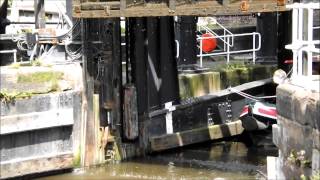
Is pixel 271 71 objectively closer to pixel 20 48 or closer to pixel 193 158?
pixel 193 158

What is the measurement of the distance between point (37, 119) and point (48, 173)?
1.24 m

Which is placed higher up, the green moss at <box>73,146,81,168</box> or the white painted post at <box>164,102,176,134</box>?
the white painted post at <box>164,102,176,134</box>

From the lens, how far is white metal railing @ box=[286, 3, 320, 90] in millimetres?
9305

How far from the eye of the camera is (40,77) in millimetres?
13930

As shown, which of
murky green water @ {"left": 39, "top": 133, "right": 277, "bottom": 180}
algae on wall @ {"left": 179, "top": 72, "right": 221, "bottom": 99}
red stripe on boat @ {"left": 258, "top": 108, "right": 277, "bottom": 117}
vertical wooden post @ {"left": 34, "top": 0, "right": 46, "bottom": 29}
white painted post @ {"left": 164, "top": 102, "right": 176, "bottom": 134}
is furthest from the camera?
algae on wall @ {"left": 179, "top": 72, "right": 221, "bottom": 99}

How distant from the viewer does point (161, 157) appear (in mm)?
15836

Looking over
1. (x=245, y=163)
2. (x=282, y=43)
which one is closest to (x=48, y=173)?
(x=245, y=163)

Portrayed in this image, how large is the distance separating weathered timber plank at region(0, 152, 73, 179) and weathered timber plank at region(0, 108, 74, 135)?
0.67m

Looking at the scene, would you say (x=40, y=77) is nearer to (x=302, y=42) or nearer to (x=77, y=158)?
(x=77, y=158)

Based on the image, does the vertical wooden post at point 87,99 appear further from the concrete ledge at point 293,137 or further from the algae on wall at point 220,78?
the concrete ledge at point 293,137

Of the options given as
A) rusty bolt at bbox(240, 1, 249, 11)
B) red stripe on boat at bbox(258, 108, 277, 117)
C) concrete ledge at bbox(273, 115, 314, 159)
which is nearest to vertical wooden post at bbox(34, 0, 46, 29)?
red stripe on boat at bbox(258, 108, 277, 117)

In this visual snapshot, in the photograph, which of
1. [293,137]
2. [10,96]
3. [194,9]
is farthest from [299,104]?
[10,96]

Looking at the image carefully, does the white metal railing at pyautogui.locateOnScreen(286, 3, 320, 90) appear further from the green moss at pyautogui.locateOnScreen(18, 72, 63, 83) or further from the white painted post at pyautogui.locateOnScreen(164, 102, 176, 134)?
the white painted post at pyautogui.locateOnScreen(164, 102, 176, 134)

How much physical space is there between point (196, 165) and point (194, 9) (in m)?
4.07
